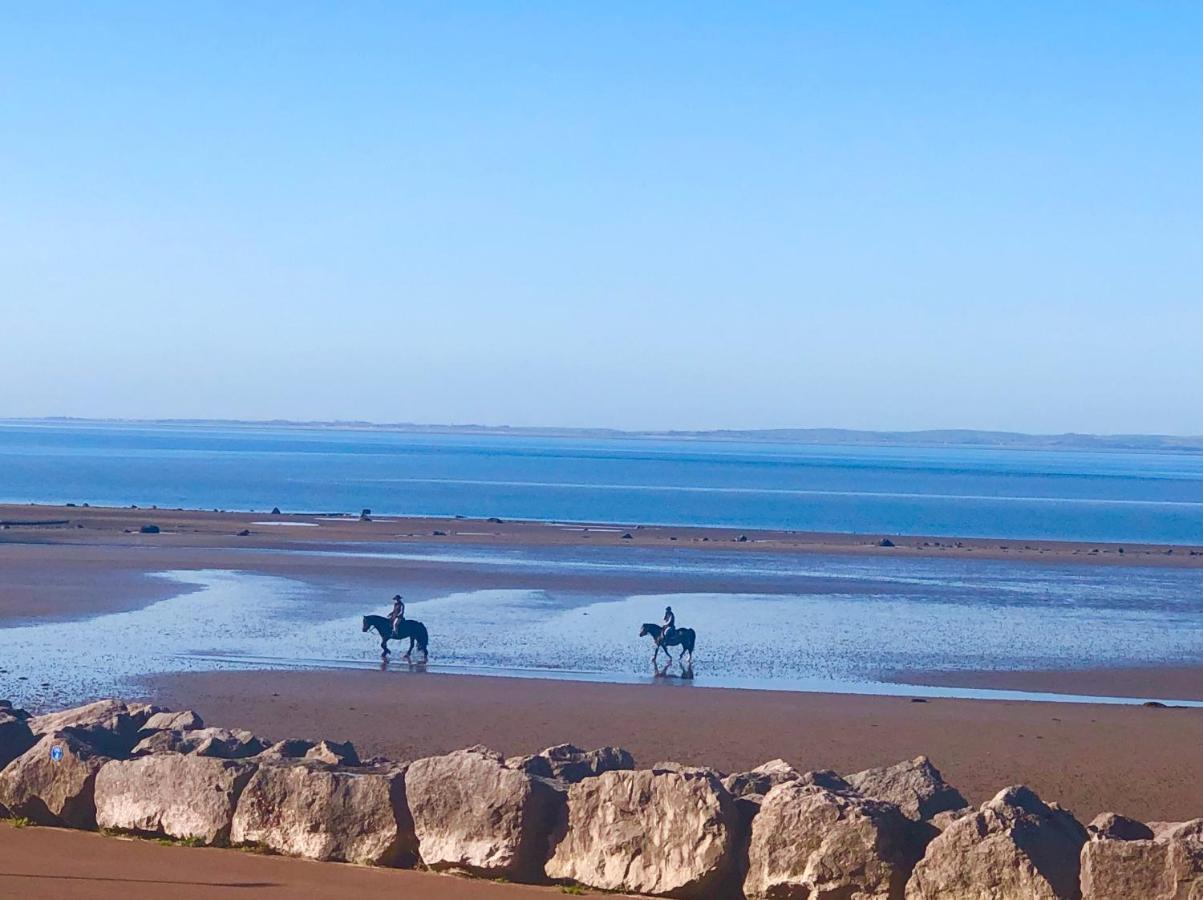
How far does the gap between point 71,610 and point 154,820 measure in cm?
2056

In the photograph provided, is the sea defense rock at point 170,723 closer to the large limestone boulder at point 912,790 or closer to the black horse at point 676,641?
the large limestone boulder at point 912,790

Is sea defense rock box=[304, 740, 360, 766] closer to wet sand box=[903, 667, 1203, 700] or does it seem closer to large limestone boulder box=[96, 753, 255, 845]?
large limestone boulder box=[96, 753, 255, 845]

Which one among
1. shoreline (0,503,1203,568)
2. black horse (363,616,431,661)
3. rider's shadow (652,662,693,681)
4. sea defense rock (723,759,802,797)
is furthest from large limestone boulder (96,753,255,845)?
shoreline (0,503,1203,568)

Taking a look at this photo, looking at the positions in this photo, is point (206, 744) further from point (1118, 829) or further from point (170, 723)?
point (1118, 829)

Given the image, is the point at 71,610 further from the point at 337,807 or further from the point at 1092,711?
the point at 337,807

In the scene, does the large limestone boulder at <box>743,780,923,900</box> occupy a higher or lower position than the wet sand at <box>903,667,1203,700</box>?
higher

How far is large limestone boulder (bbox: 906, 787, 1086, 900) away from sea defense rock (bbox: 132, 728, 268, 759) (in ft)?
16.5

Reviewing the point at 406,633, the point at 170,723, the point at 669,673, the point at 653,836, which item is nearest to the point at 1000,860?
the point at 653,836

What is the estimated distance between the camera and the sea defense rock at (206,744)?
10945mm

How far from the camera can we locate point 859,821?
28.6 ft

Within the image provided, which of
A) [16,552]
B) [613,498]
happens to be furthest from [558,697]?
[613,498]

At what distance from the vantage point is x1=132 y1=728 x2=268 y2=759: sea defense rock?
1095cm

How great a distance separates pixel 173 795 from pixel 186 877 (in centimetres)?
108

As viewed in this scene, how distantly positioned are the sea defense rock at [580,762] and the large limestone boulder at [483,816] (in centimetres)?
74
